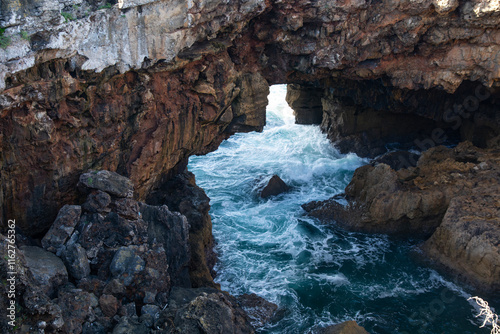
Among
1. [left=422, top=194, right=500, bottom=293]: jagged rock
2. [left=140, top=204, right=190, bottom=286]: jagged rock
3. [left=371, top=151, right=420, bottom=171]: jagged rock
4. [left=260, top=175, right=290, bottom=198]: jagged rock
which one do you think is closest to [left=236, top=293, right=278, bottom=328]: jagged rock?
[left=140, top=204, right=190, bottom=286]: jagged rock

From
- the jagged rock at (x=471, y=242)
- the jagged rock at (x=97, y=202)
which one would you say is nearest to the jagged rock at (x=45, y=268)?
the jagged rock at (x=97, y=202)

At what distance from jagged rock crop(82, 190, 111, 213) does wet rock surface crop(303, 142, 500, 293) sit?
9.84 metres

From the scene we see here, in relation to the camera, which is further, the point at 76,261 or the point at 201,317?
the point at 76,261

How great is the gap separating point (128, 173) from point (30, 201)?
2906 millimetres

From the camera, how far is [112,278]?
9.73m

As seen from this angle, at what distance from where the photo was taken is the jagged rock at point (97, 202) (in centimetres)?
1048

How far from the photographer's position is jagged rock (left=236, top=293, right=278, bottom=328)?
12391mm

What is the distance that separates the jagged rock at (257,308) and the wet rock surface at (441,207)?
5595 mm

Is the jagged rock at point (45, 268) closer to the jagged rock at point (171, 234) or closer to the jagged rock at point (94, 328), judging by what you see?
the jagged rock at point (94, 328)

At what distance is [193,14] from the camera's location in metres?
11.9

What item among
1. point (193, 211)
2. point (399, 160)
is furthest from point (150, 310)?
point (399, 160)

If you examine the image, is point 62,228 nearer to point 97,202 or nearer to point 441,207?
point 97,202

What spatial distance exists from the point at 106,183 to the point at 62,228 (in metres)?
1.46

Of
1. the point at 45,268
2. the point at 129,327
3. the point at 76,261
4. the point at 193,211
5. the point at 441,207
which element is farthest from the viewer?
the point at 441,207
